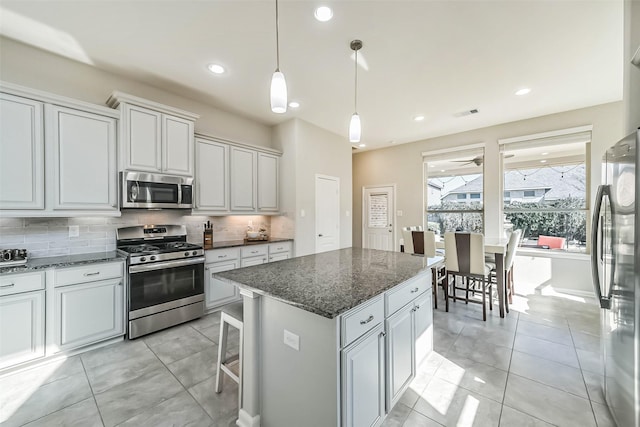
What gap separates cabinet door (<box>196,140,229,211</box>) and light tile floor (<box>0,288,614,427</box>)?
5.40 ft

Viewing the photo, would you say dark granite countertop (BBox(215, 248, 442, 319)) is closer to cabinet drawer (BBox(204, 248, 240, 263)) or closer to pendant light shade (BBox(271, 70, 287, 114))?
pendant light shade (BBox(271, 70, 287, 114))

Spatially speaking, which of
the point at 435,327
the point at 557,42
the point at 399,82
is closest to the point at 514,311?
the point at 435,327

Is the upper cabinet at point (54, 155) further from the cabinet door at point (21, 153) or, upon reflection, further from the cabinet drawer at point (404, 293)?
the cabinet drawer at point (404, 293)

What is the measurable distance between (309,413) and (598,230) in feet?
7.32

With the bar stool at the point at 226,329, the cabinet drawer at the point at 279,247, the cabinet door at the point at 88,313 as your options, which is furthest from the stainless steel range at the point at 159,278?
the bar stool at the point at 226,329

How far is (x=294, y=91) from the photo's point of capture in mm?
3375

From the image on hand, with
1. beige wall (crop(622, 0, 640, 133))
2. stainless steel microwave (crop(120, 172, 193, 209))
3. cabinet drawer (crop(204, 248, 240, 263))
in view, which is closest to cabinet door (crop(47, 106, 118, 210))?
stainless steel microwave (crop(120, 172, 193, 209))

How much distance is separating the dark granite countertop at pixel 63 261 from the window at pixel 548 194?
5885 mm

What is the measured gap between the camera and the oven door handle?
8.66ft

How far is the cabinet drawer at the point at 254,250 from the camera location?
3.68 metres

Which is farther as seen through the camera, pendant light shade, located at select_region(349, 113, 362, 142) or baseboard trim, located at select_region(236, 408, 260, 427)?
pendant light shade, located at select_region(349, 113, 362, 142)

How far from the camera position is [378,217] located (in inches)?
246

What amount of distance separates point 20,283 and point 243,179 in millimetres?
2508

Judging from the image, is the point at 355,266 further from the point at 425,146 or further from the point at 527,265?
the point at 425,146
